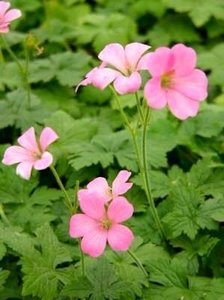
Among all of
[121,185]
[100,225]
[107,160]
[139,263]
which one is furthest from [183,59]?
[107,160]

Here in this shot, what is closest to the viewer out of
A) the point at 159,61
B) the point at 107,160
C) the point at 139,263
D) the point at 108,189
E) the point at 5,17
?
the point at 159,61

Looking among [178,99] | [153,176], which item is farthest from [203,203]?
[178,99]

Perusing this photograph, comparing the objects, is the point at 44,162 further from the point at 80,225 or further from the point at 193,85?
the point at 193,85

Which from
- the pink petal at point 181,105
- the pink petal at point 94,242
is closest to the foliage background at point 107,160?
the pink petal at point 94,242

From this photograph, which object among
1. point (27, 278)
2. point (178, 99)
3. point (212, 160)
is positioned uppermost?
point (178, 99)

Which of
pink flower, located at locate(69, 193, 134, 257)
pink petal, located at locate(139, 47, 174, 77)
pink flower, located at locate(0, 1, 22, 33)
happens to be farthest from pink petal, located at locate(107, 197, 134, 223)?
pink flower, located at locate(0, 1, 22, 33)

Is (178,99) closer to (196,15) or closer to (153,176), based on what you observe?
(153,176)

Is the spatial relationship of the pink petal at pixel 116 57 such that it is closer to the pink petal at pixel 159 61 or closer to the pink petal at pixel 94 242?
the pink petal at pixel 159 61
